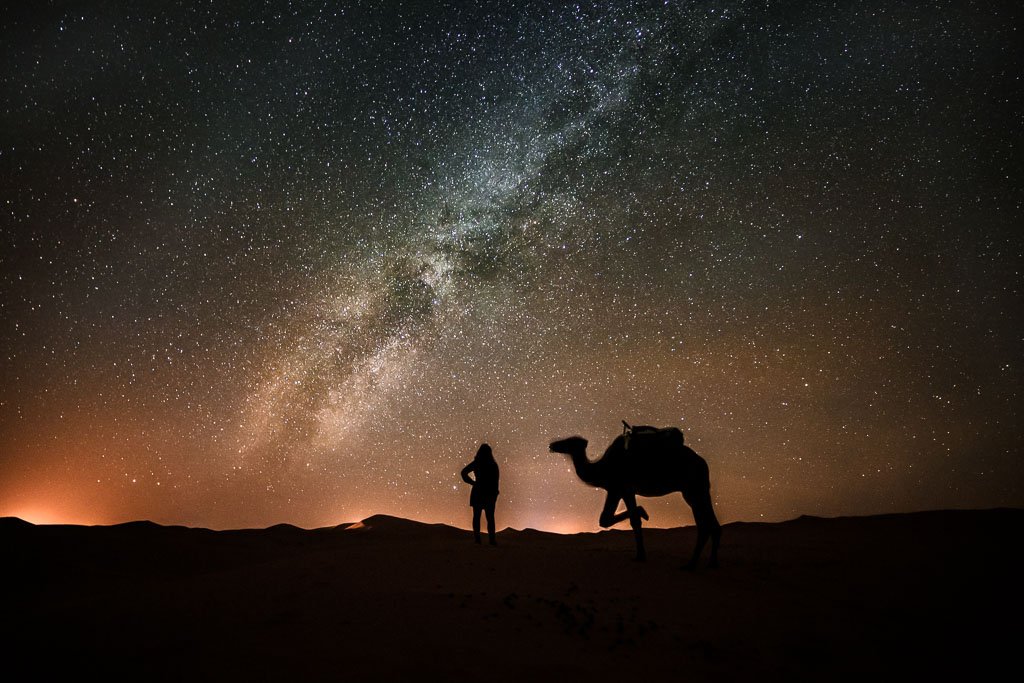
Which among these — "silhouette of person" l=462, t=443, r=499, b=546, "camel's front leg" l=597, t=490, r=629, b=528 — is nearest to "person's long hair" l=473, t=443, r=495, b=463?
"silhouette of person" l=462, t=443, r=499, b=546

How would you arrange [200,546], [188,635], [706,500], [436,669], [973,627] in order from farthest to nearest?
[200,546]
[706,500]
[973,627]
[188,635]
[436,669]

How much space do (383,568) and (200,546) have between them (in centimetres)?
849

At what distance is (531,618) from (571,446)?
440cm

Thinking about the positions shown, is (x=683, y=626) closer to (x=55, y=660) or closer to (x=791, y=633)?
(x=791, y=633)

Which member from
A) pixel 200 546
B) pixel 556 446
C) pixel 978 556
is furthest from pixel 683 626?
pixel 200 546

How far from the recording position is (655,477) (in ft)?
30.9

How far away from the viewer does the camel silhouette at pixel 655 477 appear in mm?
9406

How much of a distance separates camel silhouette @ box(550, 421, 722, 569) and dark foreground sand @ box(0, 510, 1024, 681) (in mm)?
820

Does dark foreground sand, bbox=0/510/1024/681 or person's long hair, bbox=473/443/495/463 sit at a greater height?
person's long hair, bbox=473/443/495/463

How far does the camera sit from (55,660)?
4934mm

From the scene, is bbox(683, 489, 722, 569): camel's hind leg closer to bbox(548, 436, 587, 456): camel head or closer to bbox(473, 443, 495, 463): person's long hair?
bbox(548, 436, 587, 456): camel head

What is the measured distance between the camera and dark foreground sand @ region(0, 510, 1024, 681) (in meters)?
4.88

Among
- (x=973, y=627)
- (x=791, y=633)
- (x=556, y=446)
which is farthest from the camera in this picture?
(x=556, y=446)

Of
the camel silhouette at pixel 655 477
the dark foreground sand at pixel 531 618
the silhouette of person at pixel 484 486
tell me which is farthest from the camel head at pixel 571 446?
the silhouette of person at pixel 484 486
